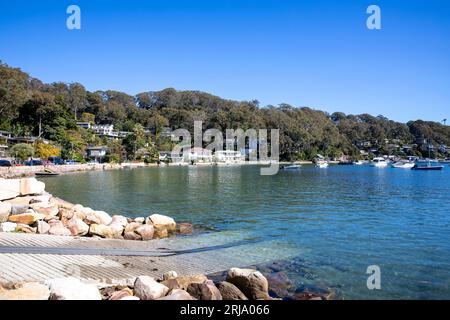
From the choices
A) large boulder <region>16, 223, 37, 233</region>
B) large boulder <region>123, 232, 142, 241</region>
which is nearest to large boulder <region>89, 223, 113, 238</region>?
large boulder <region>123, 232, 142, 241</region>

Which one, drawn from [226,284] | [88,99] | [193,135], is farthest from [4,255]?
[88,99]

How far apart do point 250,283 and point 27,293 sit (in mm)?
4699

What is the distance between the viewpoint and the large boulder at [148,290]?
7.12m

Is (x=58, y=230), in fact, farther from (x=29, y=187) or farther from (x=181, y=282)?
(x=29, y=187)

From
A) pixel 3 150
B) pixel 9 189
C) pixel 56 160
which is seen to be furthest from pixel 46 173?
pixel 9 189

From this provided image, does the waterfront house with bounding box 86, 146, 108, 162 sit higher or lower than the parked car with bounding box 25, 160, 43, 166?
higher

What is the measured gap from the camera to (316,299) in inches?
330

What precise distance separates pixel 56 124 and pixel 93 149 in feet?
35.6

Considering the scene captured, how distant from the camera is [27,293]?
6.44 m

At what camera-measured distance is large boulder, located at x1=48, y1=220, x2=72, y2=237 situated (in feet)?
43.3

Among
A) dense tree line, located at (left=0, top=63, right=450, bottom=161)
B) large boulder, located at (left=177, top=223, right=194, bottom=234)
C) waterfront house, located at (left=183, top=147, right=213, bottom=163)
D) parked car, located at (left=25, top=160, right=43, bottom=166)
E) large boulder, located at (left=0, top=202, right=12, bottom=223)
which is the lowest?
large boulder, located at (left=177, top=223, right=194, bottom=234)

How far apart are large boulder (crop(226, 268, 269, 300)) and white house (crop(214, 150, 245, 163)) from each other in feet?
356

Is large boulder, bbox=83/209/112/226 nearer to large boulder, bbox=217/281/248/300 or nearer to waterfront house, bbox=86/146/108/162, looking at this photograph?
large boulder, bbox=217/281/248/300

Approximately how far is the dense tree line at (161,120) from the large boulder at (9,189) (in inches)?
2049
